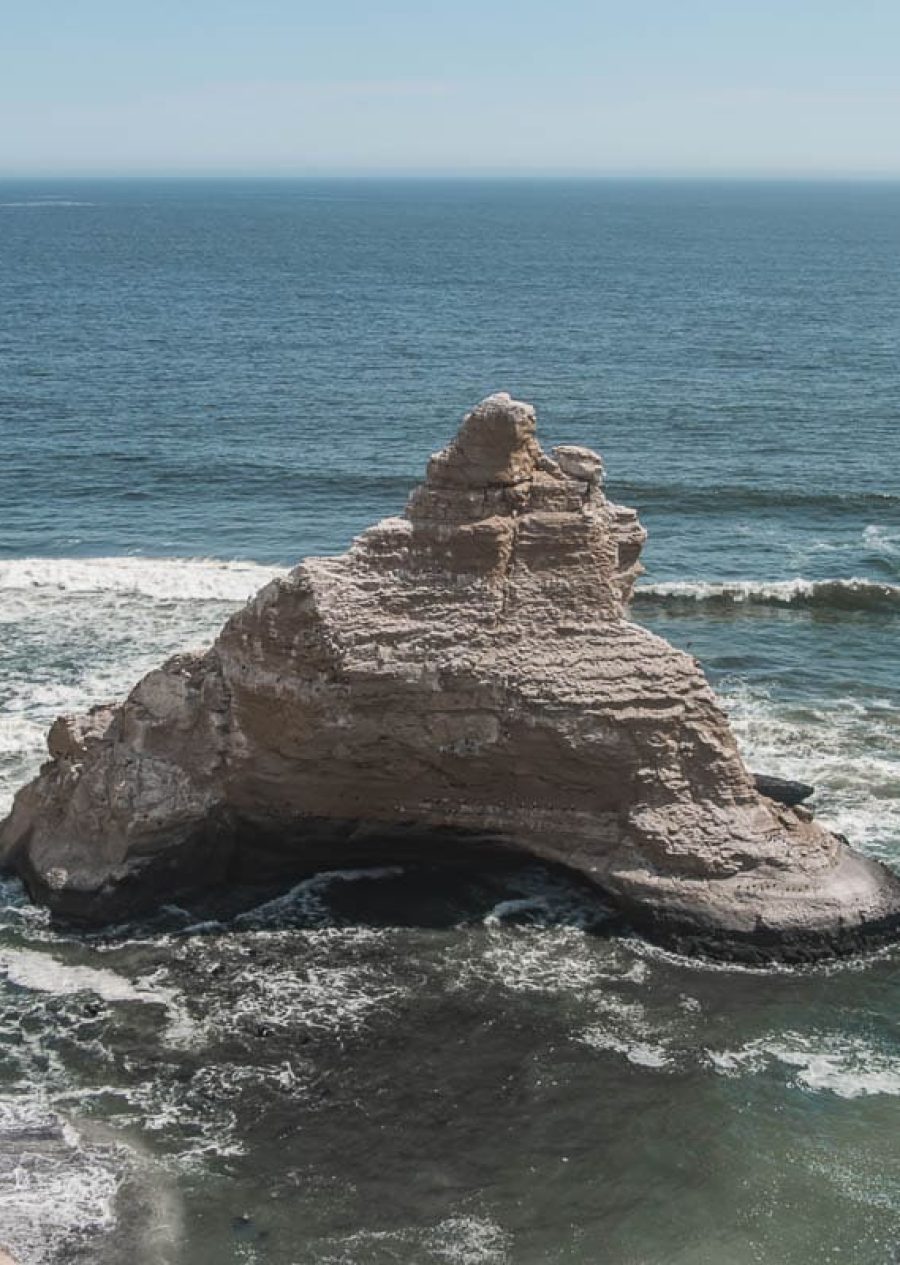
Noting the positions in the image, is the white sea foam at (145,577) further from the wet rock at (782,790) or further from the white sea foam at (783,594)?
the wet rock at (782,790)

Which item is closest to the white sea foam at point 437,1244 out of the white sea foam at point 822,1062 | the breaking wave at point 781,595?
the white sea foam at point 822,1062

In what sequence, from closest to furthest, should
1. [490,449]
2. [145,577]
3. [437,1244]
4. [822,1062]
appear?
1. [437,1244]
2. [822,1062]
3. [490,449]
4. [145,577]

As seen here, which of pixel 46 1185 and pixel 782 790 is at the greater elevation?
pixel 782 790

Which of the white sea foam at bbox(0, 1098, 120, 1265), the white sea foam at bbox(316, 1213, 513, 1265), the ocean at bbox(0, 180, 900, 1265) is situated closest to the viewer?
the white sea foam at bbox(316, 1213, 513, 1265)

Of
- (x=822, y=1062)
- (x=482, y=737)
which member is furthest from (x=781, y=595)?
(x=822, y=1062)

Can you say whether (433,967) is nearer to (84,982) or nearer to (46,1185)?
(84,982)

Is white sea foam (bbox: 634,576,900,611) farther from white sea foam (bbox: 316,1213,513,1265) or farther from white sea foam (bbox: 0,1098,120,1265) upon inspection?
white sea foam (bbox: 0,1098,120,1265)

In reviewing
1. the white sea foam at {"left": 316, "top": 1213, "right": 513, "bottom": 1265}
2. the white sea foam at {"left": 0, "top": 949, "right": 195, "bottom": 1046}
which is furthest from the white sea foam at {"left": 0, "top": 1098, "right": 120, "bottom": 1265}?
the white sea foam at {"left": 316, "top": 1213, "right": 513, "bottom": 1265}

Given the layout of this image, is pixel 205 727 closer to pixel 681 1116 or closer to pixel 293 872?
pixel 293 872
